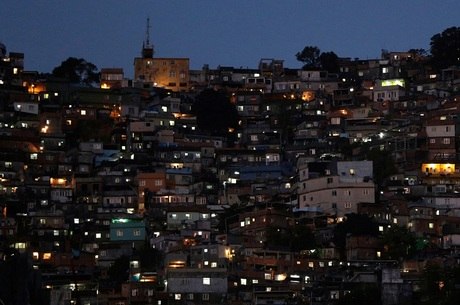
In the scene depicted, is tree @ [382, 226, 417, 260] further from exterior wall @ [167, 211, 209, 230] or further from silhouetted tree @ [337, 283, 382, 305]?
exterior wall @ [167, 211, 209, 230]

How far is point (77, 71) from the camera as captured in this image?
10006 cm

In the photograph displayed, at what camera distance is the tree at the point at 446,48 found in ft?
322

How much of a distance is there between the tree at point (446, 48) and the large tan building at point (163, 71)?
50.4 ft

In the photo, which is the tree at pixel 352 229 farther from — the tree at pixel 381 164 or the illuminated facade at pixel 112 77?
the illuminated facade at pixel 112 77

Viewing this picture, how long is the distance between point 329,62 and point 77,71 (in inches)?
673

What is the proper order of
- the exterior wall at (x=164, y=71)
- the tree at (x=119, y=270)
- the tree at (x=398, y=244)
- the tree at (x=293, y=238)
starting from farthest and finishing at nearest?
the exterior wall at (x=164, y=71) < the tree at (x=293, y=238) < the tree at (x=398, y=244) < the tree at (x=119, y=270)

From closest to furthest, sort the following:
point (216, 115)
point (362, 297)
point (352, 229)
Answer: point (362, 297) < point (352, 229) < point (216, 115)

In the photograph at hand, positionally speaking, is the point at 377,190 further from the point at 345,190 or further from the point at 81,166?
the point at 81,166

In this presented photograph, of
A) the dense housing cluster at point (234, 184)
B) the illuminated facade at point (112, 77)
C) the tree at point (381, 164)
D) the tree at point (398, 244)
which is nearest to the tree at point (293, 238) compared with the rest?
the dense housing cluster at point (234, 184)

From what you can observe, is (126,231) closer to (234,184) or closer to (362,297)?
(234,184)

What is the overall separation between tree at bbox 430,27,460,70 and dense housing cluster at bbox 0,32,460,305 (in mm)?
1268

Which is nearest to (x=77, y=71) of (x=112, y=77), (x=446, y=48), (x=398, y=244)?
(x=112, y=77)

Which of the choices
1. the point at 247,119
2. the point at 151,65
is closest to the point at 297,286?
the point at 247,119

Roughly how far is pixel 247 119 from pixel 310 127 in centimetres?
526
